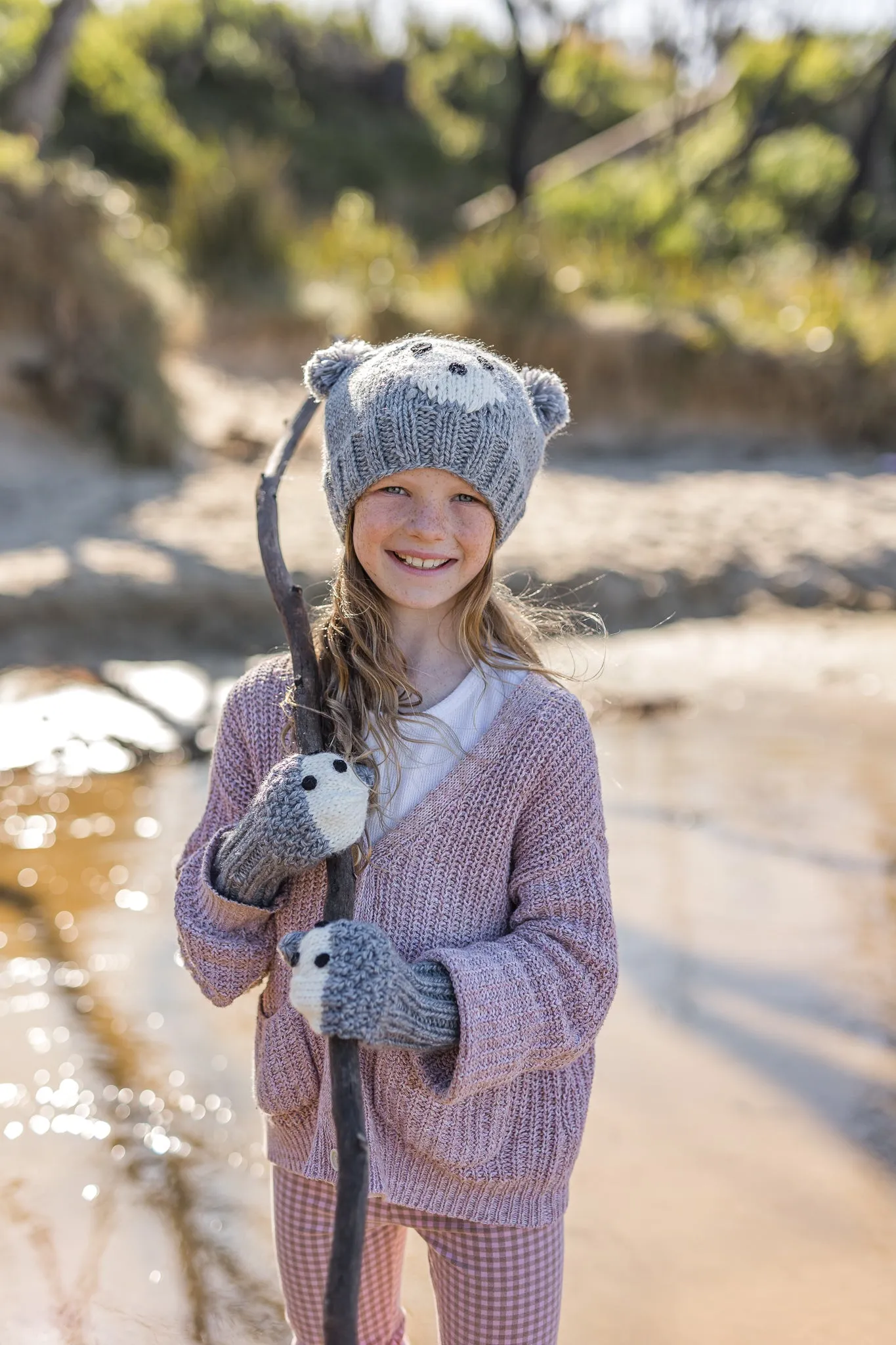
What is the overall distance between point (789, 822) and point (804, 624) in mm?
2035

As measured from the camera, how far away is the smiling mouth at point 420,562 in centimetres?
143

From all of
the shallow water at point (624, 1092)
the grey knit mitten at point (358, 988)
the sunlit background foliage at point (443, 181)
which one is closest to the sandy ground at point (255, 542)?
the sunlit background foliage at point (443, 181)

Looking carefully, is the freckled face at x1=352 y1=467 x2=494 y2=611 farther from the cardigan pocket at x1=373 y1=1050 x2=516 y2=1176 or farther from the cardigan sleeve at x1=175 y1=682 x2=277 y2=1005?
the cardigan pocket at x1=373 y1=1050 x2=516 y2=1176

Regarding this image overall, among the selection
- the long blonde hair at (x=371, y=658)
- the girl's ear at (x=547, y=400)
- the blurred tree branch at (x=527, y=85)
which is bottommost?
the long blonde hair at (x=371, y=658)

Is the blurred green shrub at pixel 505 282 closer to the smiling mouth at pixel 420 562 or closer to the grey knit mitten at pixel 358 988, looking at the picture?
the smiling mouth at pixel 420 562

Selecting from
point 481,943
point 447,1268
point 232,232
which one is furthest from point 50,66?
point 447,1268

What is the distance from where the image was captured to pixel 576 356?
8750 millimetres

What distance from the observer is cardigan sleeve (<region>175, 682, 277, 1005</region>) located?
4.58ft

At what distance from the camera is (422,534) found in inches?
55.3

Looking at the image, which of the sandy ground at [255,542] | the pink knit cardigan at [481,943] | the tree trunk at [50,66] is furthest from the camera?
the tree trunk at [50,66]

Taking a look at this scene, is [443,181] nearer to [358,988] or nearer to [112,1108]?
[112,1108]

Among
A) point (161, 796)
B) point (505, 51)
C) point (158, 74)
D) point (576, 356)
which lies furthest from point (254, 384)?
point (505, 51)

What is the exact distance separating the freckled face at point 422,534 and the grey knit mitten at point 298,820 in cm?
24

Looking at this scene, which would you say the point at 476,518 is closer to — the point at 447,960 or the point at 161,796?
the point at 447,960
